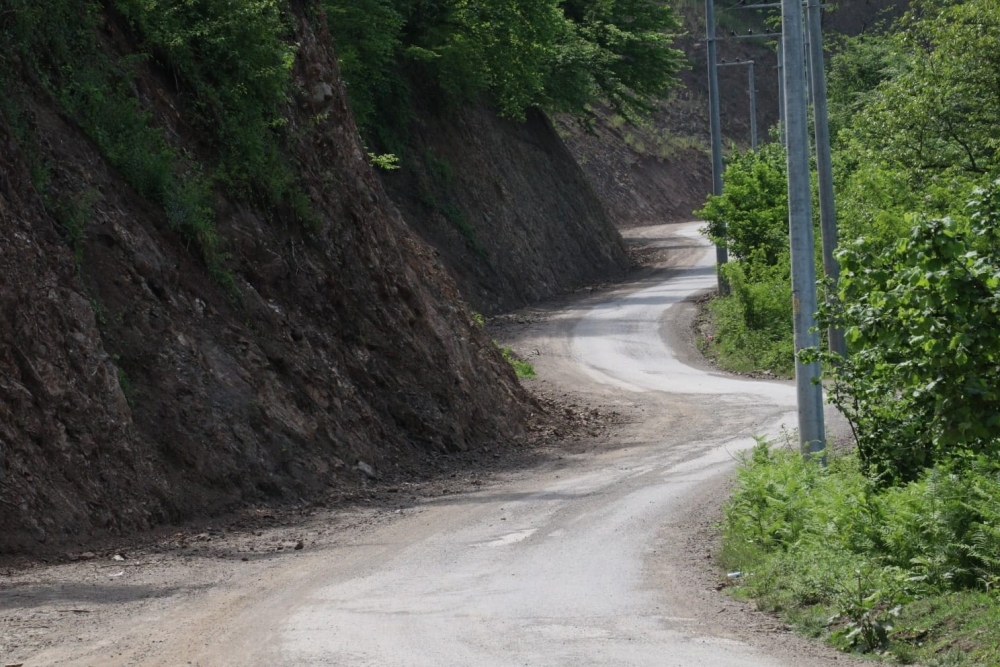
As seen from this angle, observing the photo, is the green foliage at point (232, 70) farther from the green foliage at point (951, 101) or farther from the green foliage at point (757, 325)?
the green foliage at point (951, 101)

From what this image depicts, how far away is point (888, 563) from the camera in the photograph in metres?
9.32

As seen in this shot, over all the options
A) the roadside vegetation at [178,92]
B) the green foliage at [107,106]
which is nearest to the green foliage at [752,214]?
the roadside vegetation at [178,92]

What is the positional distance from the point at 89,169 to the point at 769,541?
379 inches

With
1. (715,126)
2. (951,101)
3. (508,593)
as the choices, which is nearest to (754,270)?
(951,101)

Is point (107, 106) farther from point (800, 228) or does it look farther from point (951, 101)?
point (951, 101)

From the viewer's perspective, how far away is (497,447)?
1931 cm

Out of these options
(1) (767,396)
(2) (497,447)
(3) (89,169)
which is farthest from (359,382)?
(1) (767,396)

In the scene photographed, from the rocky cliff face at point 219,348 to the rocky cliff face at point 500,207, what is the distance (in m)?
16.6

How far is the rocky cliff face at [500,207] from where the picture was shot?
38812 mm

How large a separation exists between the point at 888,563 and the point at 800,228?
15.0 ft

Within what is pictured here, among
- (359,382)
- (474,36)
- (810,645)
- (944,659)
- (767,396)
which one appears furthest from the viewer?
(474,36)

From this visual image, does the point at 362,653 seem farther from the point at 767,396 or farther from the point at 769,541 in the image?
the point at 767,396

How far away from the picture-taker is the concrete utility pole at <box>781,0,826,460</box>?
12.9 meters

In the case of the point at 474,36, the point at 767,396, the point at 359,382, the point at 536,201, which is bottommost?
the point at 767,396
